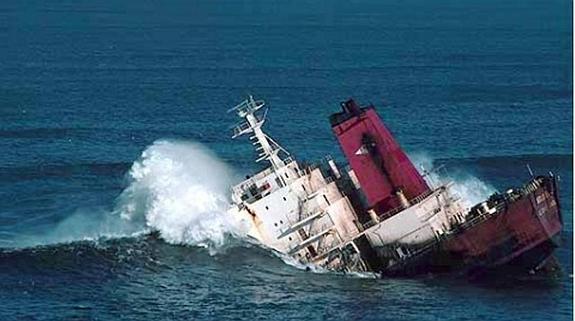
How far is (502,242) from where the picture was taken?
68812mm

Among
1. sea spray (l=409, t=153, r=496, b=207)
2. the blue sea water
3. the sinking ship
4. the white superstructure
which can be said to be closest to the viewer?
the blue sea water

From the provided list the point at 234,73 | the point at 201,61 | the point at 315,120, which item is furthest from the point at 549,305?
the point at 201,61

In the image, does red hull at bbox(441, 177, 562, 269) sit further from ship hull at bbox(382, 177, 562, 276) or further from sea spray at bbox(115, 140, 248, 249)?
sea spray at bbox(115, 140, 248, 249)

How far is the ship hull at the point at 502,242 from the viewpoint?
2697 inches

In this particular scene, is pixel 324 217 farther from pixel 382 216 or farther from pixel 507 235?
pixel 507 235

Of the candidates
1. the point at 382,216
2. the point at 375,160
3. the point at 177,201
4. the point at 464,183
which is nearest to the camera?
the point at 382,216

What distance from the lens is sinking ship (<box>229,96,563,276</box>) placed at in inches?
2707

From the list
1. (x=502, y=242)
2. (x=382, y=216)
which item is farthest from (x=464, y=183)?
(x=502, y=242)

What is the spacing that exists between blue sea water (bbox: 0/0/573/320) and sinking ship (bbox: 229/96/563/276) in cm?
142

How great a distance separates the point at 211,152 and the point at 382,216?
33.0 m

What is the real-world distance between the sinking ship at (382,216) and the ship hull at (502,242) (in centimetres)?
5

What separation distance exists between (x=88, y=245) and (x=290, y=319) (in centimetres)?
1676

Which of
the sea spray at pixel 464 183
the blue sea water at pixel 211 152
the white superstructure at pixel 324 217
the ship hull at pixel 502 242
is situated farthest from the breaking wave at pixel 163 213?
the sea spray at pixel 464 183

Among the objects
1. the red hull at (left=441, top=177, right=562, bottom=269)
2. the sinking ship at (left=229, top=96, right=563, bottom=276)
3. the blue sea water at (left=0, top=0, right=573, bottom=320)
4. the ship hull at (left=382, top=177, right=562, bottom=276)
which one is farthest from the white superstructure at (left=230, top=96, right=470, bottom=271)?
the blue sea water at (left=0, top=0, right=573, bottom=320)
